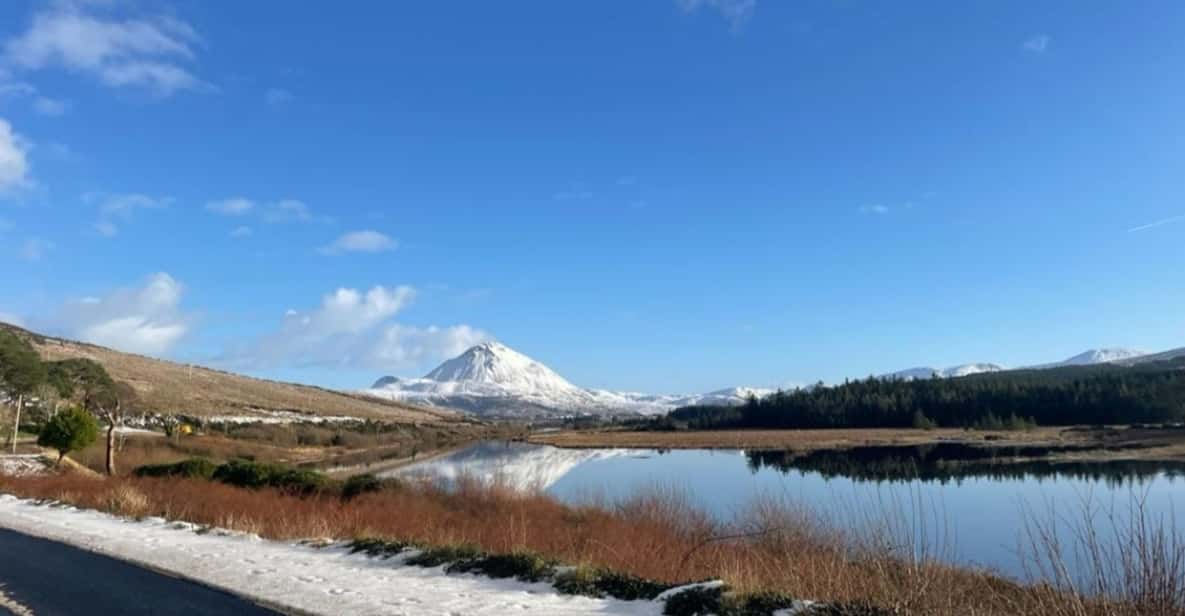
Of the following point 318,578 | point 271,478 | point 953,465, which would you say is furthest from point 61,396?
point 953,465

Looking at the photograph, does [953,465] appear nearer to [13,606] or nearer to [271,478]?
[271,478]

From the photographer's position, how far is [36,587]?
10625 mm

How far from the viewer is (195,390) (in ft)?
384

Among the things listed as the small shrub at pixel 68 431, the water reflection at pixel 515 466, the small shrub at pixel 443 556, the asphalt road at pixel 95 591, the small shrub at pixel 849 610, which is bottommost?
the water reflection at pixel 515 466

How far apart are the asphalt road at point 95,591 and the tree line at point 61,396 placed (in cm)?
2487

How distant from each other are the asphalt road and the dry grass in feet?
12.8

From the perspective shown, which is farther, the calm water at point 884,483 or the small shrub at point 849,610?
the calm water at point 884,483

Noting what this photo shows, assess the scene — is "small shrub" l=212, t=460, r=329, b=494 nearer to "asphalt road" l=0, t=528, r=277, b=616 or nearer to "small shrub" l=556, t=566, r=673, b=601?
"asphalt road" l=0, t=528, r=277, b=616

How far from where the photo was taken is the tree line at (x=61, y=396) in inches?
1403

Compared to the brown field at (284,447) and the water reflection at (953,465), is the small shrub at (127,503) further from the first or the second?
the water reflection at (953,465)

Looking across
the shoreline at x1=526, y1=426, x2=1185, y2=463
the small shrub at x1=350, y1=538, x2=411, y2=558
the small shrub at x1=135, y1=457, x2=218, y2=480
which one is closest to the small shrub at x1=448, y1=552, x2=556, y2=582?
the small shrub at x1=350, y1=538, x2=411, y2=558

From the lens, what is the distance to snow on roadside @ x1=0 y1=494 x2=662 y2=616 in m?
9.18

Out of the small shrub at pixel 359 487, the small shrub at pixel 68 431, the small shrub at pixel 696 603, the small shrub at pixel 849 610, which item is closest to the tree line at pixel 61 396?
the small shrub at pixel 68 431

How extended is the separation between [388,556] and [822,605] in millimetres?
7243
